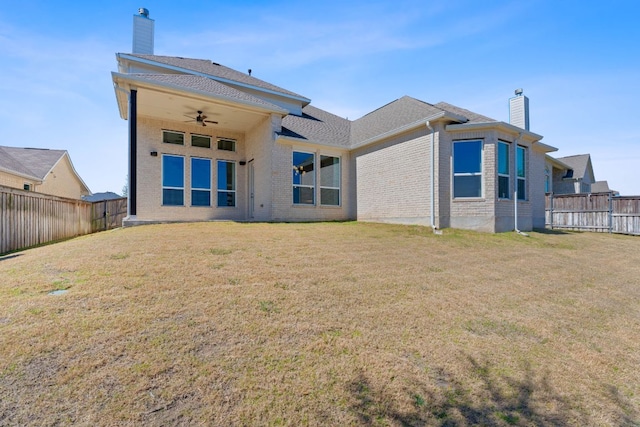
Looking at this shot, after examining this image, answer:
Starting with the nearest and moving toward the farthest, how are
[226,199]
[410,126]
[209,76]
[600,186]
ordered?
[410,126]
[226,199]
[209,76]
[600,186]

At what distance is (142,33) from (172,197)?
955 cm

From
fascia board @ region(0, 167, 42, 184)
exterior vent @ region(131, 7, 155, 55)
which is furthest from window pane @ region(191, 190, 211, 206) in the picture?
fascia board @ region(0, 167, 42, 184)

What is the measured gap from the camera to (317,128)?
14.2 m

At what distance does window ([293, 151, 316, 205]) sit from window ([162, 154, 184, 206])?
4646mm

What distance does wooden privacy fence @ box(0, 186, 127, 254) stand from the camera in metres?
7.57

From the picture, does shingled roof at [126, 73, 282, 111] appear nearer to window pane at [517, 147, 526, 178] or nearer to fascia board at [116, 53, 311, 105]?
fascia board at [116, 53, 311, 105]

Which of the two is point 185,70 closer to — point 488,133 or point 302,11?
point 302,11

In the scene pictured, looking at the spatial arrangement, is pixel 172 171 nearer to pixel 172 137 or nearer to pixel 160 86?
pixel 172 137

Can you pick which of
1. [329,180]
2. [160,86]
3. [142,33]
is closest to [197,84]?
[160,86]

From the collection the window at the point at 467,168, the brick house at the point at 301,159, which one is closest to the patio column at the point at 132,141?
the brick house at the point at 301,159

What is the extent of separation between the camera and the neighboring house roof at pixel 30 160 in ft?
51.0

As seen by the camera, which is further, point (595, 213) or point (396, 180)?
point (595, 213)

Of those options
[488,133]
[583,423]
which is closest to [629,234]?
[488,133]

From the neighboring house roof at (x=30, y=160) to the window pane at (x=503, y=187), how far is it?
21946mm
